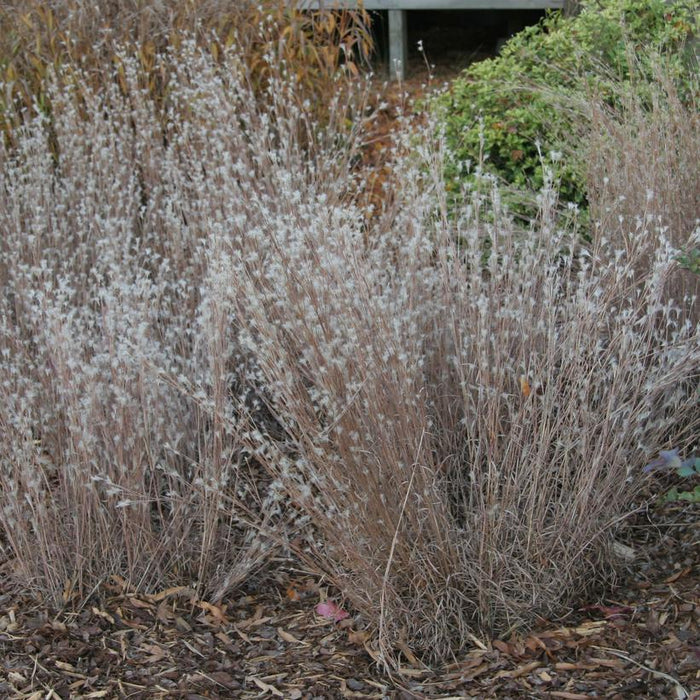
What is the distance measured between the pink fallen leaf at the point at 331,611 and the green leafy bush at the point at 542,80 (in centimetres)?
248

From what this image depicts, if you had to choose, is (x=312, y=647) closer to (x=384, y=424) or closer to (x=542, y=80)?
(x=384, y=424)

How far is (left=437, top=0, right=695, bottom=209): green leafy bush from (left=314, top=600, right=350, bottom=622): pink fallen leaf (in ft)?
8.12

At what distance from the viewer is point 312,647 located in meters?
2.83

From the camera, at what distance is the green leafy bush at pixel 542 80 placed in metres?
4.75

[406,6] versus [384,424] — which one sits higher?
[406,6]

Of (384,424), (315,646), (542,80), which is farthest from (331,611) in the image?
(542,80)

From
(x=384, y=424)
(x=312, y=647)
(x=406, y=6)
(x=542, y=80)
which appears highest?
(x=406, y=6)

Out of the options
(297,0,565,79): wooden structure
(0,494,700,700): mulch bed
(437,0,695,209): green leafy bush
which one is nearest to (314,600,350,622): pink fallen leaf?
(0,494,700,700): mulch bed

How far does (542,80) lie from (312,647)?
10.4 feet

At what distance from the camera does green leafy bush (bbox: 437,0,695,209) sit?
475 cm

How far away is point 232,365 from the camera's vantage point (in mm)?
3836

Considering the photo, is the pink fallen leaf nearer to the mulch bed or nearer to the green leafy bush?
the mulch bed

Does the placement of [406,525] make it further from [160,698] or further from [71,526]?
[71,526]

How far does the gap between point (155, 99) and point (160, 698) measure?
3567mm
